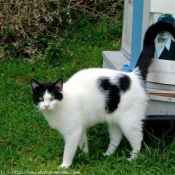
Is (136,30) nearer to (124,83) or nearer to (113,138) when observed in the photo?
(124,83)

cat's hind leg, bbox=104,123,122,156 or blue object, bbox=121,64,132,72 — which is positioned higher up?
blue object, bbox=121,64,132,72

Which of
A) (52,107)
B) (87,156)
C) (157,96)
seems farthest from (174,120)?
(52,107)

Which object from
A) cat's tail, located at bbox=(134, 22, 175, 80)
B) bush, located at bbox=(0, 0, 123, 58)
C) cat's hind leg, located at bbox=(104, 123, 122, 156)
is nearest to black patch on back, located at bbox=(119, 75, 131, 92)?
cat's tail, located at bbox=(134, 22, 175, 80)

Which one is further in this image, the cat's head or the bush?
the bush

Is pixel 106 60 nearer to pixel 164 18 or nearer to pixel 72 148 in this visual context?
pixel 164 18

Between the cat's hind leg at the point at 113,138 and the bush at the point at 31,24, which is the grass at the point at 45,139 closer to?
the cat's hind leg at the point at 113,138

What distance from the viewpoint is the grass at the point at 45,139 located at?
4.36 m

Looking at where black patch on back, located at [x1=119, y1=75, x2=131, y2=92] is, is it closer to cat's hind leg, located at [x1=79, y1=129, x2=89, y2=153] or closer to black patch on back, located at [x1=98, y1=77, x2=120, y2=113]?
black patch on back, located at [x1=98, y1=77, x2=120, y2=113]

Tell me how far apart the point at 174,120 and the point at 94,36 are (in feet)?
10.00

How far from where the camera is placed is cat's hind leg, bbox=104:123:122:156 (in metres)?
4.62

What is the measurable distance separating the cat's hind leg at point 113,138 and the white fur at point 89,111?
197 millimetres

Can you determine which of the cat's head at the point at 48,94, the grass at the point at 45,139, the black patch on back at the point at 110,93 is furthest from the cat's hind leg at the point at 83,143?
the cat's head at the point at 48,94

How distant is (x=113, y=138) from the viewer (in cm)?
465

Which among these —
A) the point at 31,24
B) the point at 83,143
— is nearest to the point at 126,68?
the point at 83,143
